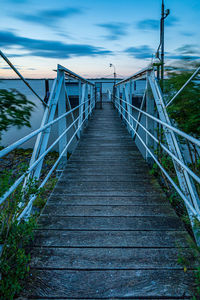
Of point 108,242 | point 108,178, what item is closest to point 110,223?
point 108,242

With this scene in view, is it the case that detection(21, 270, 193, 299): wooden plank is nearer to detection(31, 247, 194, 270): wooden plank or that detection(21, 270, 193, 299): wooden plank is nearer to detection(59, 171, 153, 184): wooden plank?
detection(31, 247, 194, 270): wooden plank

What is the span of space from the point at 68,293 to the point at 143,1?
7970 mm

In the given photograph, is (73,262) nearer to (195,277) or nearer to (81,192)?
(195,277)

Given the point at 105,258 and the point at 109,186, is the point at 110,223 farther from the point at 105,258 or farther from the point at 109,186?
the point at 109,186

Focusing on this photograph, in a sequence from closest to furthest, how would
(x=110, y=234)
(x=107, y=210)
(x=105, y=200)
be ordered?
(x=110, y=234) < (x=107, y=210) < (x=105, y=200)

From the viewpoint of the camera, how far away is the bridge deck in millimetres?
1637

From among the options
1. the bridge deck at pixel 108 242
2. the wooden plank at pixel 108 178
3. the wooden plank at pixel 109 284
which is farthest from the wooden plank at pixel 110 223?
the wooden plank at pixel 108 178

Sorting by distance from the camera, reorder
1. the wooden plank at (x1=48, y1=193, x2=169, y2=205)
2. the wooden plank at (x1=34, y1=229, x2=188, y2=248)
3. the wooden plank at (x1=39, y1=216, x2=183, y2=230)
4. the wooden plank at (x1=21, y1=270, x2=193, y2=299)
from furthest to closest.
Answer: the wooden plank at (x1=48, y1=193, x2=169, y2=205) < the wooden plank at (x1=39, y1=216, x2=183, y2=230) < the wooden plank at (x1=34, y1=229, x2=188, y2=248) < the wooden plank at (x1=21, y1=270, x2=193, y2=299)

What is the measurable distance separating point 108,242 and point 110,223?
325mm

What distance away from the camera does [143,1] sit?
7.09 m

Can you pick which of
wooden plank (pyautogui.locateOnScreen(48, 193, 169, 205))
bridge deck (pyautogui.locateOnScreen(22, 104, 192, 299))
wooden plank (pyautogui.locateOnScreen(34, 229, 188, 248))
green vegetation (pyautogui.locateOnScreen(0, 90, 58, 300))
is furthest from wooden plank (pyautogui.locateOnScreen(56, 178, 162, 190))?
green vegetation (pyautogui.locateOnScreen(0, 90, 58, 300))

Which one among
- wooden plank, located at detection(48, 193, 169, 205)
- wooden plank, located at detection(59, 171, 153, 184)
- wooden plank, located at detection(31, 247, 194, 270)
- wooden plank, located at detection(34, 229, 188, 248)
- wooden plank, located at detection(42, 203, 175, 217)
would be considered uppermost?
wooden plank, located at detection(59, 171, 153, 184)

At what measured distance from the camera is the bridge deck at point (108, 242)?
164 cm

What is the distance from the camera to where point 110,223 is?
243 centimetres
